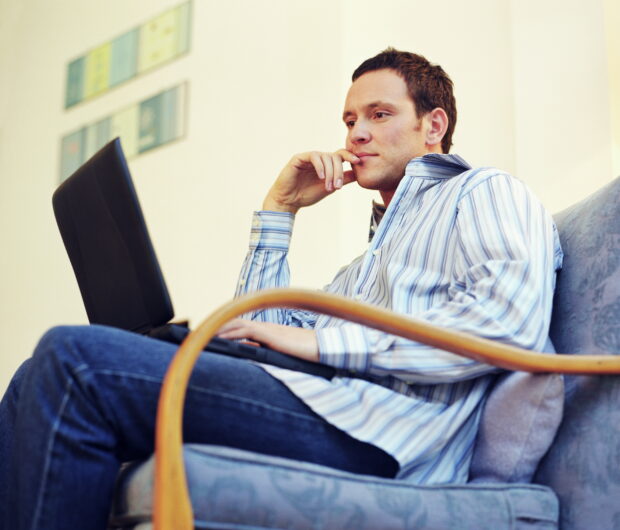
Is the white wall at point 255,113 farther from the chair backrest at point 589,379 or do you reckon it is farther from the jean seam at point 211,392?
the jean seam at point 211,392

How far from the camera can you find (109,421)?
95cm

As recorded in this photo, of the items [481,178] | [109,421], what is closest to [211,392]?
[109,421]

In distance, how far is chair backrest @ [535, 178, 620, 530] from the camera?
1084mm

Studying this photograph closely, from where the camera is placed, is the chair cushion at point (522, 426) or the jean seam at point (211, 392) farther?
the chair cushion at point (522, 426)

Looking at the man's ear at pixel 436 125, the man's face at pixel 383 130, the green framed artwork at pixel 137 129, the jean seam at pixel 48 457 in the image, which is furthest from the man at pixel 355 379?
the green framed artwork at pixel 137 129

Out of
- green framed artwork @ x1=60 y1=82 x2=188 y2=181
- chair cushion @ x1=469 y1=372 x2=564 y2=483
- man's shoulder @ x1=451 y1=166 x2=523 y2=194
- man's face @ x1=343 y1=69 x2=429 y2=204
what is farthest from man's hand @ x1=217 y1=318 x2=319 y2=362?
green framed artwork @ x1=60 y1=82 x2=188 y2=181

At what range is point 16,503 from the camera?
921 mm

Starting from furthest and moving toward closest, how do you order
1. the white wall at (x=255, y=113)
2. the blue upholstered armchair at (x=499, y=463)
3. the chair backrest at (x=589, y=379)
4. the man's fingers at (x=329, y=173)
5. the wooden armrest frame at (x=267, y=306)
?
the white wall at (x=255, y=113), the man's fingers at (x=329, y=173), the chair backrest at (x=589, y=379), the blue upholstered armchair at (x=499, y=463), the wooden armrest frame at (x=267, y=306)

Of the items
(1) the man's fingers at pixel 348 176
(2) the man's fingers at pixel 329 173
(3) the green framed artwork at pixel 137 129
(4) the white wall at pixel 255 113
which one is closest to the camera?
(2) the man's fingers at pixel 329 173

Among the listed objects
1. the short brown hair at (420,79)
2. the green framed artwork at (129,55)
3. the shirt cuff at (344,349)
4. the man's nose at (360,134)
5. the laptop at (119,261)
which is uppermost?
the green framed artwork at (129,55)

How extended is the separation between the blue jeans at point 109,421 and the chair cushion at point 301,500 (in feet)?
0.18

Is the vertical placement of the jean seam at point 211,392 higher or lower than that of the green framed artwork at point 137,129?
lower

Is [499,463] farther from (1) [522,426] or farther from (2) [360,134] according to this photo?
(2) [360,134]

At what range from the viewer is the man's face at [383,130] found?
5.77 feet
